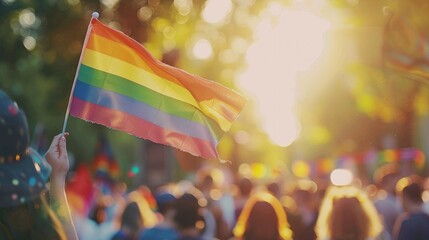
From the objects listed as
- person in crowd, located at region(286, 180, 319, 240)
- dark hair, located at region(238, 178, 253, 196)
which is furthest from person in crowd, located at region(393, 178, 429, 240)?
dark hair, located at region(238, 178, 253, 196)

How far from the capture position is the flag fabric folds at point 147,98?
5914 millimetres

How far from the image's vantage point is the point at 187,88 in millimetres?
5988

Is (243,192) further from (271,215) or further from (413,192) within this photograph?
(271,215)

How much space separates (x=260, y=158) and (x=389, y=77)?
64.1m

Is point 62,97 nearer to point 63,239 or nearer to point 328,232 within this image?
point 328,232

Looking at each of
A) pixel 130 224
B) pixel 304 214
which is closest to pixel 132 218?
pixel 130 224

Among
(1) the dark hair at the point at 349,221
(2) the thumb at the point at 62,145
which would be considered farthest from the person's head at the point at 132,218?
(2) the thumb at the point at 62,145

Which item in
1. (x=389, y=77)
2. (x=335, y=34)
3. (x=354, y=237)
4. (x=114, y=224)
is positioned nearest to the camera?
(x=354, y=237)

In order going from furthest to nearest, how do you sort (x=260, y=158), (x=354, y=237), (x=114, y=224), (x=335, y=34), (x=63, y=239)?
(x=260, y=158)
(x=335, y=34)
(x=114, y=224)
(x=354, y=237)
(x=63, y=239)

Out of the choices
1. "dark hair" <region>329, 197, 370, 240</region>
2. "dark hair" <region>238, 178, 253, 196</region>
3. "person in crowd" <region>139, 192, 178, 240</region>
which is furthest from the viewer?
"dark hair" <region>238, 178, 253, 196</region>

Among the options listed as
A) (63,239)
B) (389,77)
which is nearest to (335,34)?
(389,77)

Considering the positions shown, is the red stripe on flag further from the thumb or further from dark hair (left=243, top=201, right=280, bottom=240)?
the thumb

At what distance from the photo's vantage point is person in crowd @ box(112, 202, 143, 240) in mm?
7961

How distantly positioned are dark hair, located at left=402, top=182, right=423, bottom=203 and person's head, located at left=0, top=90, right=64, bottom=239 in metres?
5.35
